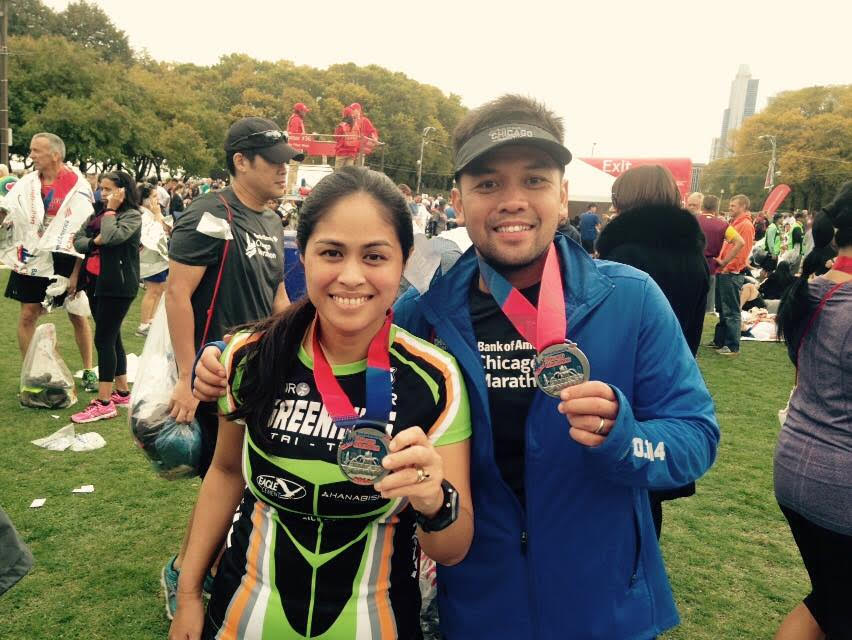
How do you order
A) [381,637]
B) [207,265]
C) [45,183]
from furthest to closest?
1. [45,183]
2. [207,265]
3. [381,637]

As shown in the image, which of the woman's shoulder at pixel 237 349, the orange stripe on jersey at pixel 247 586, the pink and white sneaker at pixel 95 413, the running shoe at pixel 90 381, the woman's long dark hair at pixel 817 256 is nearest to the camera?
the orange stripe on jersey at pixel 247 586

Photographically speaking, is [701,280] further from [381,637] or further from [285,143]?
[381,637]

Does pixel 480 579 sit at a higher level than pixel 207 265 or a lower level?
lower

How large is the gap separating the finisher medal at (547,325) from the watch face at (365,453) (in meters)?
0.42

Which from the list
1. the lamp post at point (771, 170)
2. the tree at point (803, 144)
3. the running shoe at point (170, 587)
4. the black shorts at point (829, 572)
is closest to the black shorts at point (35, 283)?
the running shoe at point (170, 587)

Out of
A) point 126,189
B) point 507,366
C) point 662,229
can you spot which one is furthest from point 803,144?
point 507,366

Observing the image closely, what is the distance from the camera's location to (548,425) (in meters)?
1.63

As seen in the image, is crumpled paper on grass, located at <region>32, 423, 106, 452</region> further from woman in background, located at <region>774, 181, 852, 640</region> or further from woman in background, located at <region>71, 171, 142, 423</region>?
woman in background, located at <region>774, 181, 852, 640</region>

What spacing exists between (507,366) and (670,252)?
8.20 feet

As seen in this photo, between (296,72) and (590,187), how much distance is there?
1873 inches

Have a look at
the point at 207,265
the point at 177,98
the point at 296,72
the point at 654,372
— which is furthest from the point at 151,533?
the point at 296,72

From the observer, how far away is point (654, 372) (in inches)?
65.4

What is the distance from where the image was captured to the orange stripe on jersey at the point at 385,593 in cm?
166

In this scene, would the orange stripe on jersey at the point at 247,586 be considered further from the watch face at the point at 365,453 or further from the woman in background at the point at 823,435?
the woman in background at the point at 823,435
